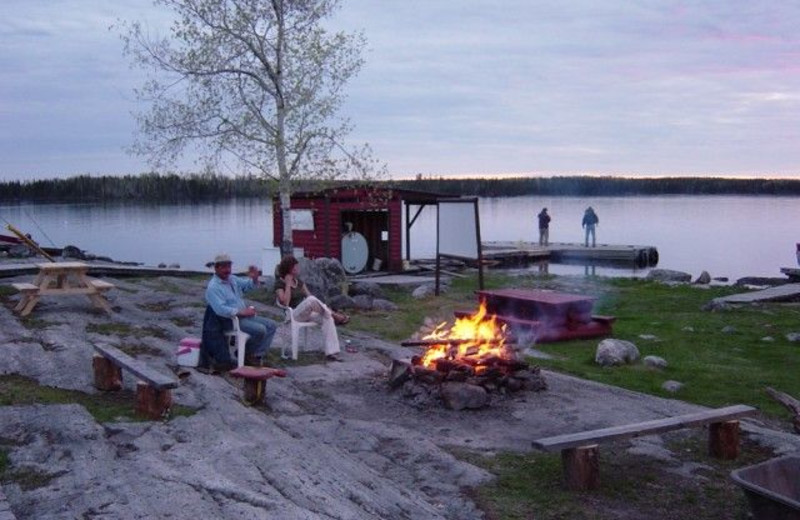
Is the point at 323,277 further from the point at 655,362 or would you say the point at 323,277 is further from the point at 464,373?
the point at 464,373

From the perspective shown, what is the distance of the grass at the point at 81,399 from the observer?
809 centimetres

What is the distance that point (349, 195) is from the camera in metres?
25.7

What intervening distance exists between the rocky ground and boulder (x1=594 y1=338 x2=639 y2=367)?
4.47 feet

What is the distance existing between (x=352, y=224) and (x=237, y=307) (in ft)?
55.2

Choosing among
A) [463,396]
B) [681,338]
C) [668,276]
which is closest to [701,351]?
[681,338]

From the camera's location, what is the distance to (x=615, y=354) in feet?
40.1

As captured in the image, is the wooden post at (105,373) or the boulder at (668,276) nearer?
the wooden post at (105,373)

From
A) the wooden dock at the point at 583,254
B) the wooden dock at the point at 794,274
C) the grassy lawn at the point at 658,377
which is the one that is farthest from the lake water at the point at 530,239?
the grassy lawn at the point at 658,377

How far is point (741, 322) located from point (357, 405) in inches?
384

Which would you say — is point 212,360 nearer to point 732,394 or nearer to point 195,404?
point 195,404

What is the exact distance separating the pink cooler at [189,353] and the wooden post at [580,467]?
531 cm

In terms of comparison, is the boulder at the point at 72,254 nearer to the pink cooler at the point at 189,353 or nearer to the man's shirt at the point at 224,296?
the pink cooler at the point at 189,353

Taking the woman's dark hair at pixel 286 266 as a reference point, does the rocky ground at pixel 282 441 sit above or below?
below

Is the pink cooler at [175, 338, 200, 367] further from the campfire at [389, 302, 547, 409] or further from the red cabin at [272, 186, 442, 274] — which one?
the red cabin at [272, 186, 442, 274]
